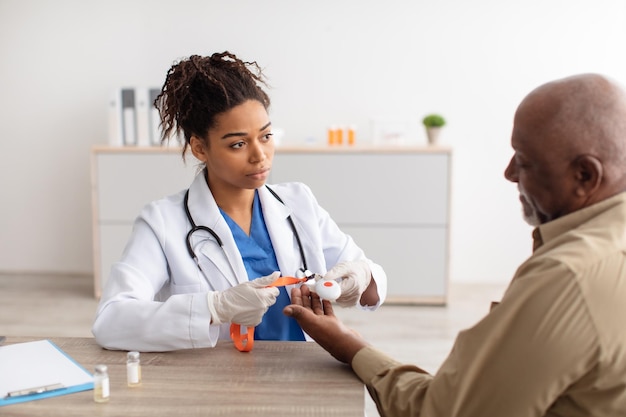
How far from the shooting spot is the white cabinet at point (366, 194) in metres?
4.36

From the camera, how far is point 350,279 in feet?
6.01

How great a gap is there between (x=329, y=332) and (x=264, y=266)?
0.44m

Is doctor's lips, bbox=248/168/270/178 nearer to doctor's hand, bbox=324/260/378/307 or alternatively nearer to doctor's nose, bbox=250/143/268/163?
doctor's nose, bbox=250/143/268/163

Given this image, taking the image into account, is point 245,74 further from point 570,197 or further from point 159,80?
point 159,80

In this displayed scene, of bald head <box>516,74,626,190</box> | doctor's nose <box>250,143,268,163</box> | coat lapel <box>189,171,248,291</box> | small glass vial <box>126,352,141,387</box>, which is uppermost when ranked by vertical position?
bald head <box>516,74,626,190</box>

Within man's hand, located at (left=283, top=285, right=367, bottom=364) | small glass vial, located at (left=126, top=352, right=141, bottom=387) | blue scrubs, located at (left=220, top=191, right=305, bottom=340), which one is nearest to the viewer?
small glass vial, located at (left=126, top=352, right=141, bottom=387)

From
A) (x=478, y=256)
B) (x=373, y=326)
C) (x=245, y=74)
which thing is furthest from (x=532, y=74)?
(x=245, y=74)

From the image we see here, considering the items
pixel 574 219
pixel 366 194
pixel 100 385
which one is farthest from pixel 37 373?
pixel 366 194

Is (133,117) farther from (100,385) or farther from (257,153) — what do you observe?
(100,385)

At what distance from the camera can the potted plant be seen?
14.4 ft

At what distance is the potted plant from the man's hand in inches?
116

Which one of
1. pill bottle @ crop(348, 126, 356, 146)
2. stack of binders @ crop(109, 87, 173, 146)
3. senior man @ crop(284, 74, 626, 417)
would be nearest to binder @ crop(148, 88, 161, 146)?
stack of binders @ crop(109, 87, 173, 146)

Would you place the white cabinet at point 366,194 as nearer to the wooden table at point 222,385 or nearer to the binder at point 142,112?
the binder at point 142,112

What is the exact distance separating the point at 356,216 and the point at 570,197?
326 centimetres
